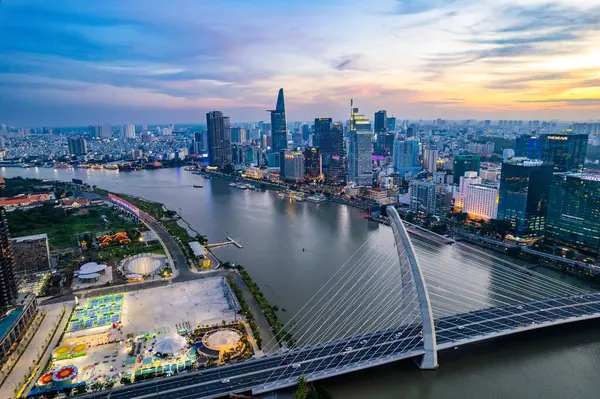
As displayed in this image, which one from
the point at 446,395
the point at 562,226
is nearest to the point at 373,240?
the point at 562,226

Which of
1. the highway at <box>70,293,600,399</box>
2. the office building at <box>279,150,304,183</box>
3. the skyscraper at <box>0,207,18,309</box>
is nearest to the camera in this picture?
the highway at <box>70,293,600,399</box>

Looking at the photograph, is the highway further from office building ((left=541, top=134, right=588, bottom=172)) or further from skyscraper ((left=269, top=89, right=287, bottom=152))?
skyscraper ((left=269, top=89, right=287, bottom=152))

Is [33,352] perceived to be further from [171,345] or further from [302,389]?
[302,389]

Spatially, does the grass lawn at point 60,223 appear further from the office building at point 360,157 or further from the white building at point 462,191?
the office building at point 360,157

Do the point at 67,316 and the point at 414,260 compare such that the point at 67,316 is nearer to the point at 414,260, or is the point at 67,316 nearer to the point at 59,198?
the point at 414,260

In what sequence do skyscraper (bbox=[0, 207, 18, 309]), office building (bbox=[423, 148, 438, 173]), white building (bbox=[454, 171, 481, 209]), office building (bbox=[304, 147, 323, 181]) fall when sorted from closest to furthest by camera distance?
skyscraper (bbox=[0, 207, 18, 309]) → white building (bbox=[454, 171, 481, 209]) → office building (bbox=[304, 147, 323, 181]) → office building (bbox=[423, 148, 438, 173])

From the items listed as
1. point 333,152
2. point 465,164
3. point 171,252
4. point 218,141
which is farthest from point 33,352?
point 218,141

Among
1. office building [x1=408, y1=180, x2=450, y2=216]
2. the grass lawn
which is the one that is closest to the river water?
office building [x1=408, y1=180, x2=450, y2=216]
